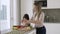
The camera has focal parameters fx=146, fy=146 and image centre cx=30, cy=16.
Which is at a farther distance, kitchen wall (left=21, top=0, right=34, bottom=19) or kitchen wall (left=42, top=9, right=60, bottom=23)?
kitchen wall (left=42, top=9, right=60, bottom=23)

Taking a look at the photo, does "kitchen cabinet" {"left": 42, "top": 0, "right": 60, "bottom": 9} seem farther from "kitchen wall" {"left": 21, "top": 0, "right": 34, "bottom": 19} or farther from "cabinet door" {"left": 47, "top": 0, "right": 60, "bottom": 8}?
"kitchen wall" {"left": 21, "top": 0, "right": 34, "bottom": 19}

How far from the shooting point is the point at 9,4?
5.19 meters

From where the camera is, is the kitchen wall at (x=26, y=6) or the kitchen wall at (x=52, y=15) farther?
the kitchen wall at (x=52, y=15)

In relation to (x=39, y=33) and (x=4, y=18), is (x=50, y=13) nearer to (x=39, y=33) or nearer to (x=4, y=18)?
(x=4, y=18)

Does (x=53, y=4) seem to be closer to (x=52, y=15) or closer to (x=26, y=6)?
(x=52, y=15)

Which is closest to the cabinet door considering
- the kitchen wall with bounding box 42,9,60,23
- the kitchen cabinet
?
the kitchen cabinet

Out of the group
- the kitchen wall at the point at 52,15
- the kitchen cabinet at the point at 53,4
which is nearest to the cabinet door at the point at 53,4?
the kitchen cabinet at the point at 53,4

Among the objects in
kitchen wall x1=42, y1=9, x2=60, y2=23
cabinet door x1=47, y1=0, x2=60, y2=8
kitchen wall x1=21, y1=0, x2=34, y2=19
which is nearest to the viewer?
cabinet door x1=47, y1=0, x2=60, y2=8

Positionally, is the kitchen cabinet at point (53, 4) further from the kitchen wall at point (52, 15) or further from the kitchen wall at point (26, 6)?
the kitchen wall at point (26, 6)

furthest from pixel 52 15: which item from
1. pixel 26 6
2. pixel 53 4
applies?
pixel 26 6

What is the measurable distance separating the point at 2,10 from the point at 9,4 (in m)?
0.45

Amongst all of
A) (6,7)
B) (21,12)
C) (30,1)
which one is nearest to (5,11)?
(6,7)

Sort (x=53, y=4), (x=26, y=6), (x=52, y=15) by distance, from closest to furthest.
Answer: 1. (x=53, y=4)
2. (x=26, y=6)
3. (x=52, y=15)

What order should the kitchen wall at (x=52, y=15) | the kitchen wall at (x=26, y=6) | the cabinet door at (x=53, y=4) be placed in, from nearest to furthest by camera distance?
the cabinet door at (x=53, y=4) < the kitchen wall at (x=26, y=6) < the kitchen wall at (x=52, y=15)
